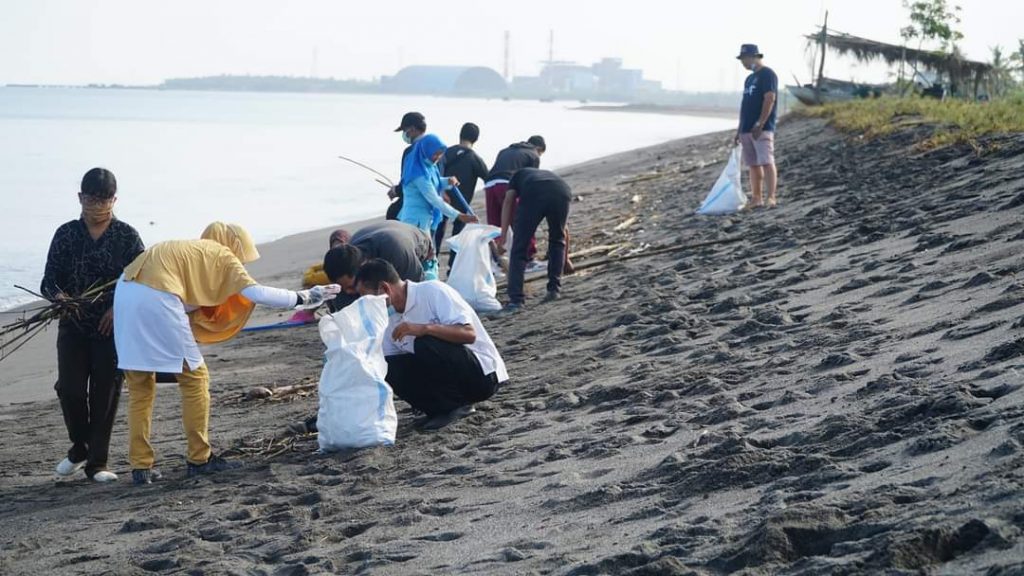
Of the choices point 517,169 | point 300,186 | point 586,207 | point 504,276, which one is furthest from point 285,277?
point 300,186

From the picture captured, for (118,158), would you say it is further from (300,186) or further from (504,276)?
(504,276)

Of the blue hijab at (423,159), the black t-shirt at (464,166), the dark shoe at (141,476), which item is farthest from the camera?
the black t-shirt at (464,166)

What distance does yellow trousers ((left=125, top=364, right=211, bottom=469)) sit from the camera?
5.25 m

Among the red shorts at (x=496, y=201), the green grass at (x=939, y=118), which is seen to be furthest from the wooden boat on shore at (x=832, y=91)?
the red shorts at (x=496, y=201)

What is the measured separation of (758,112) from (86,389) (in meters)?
7.32

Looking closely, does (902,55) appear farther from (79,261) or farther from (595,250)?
(79,261)

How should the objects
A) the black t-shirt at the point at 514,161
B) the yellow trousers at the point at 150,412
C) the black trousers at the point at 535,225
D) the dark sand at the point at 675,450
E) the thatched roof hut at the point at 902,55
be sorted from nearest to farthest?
1. the dark sand at the point at 675,450
2. the yellow trousers at the point at 150,412
3. the black trousers at the point at 535,225
4. the black t-shirt at the point at 514,161
5. the thatched roof hut at the point at 902,55

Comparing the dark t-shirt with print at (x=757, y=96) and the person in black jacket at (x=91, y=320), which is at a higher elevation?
the dark t-shirt with print at (x=757, y=96)

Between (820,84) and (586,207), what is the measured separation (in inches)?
490

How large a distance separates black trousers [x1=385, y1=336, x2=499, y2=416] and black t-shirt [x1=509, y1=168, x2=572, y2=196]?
3.23 m

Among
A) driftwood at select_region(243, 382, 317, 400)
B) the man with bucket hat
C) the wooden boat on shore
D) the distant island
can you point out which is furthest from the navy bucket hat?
the distant island

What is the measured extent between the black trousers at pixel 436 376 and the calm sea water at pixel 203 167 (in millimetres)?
7190

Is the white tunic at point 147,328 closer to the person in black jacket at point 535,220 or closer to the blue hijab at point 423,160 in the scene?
the blue hijab at point 423,160

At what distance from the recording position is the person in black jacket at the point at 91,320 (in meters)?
5.39
